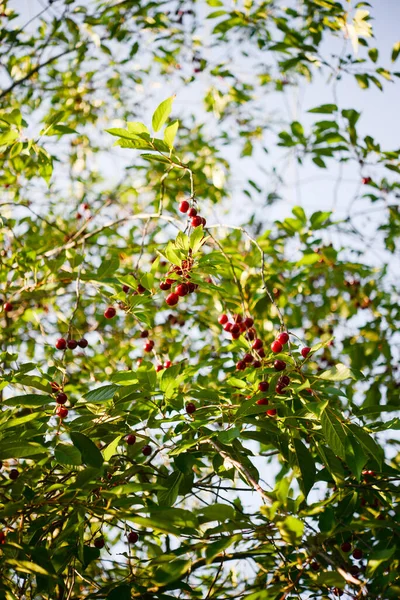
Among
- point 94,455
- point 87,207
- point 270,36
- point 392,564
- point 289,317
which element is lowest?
point 289,317

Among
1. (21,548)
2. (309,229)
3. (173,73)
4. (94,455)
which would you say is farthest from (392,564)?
(173,73)

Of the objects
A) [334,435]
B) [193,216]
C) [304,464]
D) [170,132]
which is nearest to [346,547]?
[304,464]

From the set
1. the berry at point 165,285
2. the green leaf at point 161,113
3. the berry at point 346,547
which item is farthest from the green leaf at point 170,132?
the berry at point 346,547

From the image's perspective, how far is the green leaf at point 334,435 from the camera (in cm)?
148

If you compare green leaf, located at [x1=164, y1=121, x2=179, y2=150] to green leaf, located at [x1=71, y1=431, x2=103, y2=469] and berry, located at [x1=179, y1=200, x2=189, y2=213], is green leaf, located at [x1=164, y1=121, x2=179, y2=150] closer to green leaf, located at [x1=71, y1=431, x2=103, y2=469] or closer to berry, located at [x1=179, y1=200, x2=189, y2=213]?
berry, located at [x1=179, y1=200, x2=189, y2=213]

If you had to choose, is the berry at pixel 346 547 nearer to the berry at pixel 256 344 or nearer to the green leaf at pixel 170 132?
the berry at pixel 256 344

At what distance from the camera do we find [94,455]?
1.45 m

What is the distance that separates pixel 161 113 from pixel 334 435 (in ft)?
4.05

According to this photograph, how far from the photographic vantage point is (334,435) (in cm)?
149

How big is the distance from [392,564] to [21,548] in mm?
1254

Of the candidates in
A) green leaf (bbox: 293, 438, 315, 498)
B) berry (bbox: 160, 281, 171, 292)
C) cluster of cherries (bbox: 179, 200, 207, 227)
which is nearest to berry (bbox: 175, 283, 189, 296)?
berry (bbox: 160, 281, 171, 292)

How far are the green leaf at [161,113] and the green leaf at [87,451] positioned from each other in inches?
43.3

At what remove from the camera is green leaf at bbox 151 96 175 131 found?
181cm

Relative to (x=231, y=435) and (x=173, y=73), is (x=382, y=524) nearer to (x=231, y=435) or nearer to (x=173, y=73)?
(x=231, y=435)
